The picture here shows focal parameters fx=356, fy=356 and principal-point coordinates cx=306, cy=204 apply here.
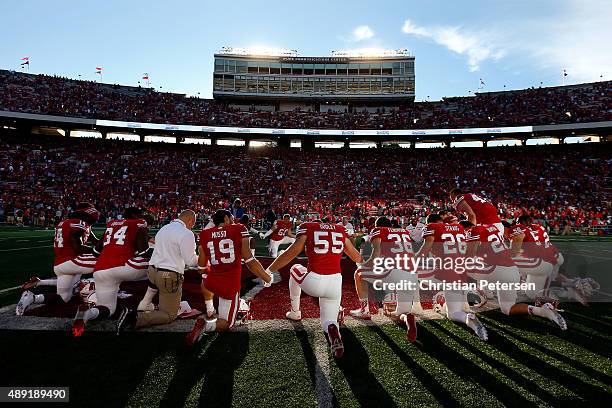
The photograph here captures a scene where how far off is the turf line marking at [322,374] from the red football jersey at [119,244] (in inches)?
125

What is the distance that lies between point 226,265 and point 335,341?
1.82 meters

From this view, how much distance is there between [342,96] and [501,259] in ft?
124

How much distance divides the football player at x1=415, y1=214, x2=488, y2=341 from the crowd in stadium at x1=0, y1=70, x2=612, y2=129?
32.8 metres

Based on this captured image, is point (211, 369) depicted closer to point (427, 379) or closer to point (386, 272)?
point (427, 379)

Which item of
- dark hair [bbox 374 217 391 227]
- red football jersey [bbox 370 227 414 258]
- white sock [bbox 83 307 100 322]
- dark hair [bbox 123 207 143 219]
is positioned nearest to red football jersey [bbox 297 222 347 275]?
red football jersey [bbox 370 227 414 258]

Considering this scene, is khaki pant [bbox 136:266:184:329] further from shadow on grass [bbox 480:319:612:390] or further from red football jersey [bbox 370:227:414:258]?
shadow on grass [bbox 480:319:612:390]

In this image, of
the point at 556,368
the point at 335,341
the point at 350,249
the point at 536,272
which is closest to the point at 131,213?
the point at 350,249

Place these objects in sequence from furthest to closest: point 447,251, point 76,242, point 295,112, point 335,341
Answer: point 295,112, point 447,251, point 76,242, point 335,341

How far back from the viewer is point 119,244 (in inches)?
219

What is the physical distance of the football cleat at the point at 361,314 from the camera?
621cm

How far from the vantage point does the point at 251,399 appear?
343cm

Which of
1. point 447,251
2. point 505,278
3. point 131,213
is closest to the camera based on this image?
point 131,213

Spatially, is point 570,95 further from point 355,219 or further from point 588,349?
point 588,349

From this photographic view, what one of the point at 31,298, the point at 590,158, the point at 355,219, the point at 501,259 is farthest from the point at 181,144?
the point at 590,158
